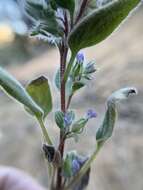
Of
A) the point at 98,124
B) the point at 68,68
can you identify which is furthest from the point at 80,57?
the point at 98,124

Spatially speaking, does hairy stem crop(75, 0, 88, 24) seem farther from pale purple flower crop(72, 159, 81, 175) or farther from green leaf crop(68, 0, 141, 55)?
pale purple flower crop(72, 159, 81, 175)

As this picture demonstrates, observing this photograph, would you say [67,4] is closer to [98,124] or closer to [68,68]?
[68,68]

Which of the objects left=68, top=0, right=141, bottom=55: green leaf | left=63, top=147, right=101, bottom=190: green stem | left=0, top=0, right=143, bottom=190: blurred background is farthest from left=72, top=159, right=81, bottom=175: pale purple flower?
left=0, top=0, right=143, bottom=190: blurred background

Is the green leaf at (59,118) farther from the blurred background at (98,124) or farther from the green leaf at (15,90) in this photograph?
the blurred background at (98,124)

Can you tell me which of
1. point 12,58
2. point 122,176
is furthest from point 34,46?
point 122,176

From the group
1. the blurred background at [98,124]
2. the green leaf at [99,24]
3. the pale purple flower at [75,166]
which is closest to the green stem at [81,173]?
the pale purple flower at [75,166]

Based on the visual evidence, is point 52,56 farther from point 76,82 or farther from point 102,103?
point 76,82

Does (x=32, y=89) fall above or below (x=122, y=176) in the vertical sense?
above

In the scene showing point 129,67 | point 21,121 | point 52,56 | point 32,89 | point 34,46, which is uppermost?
point 32,89

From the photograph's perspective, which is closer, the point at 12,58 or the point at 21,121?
the point at 21,121
